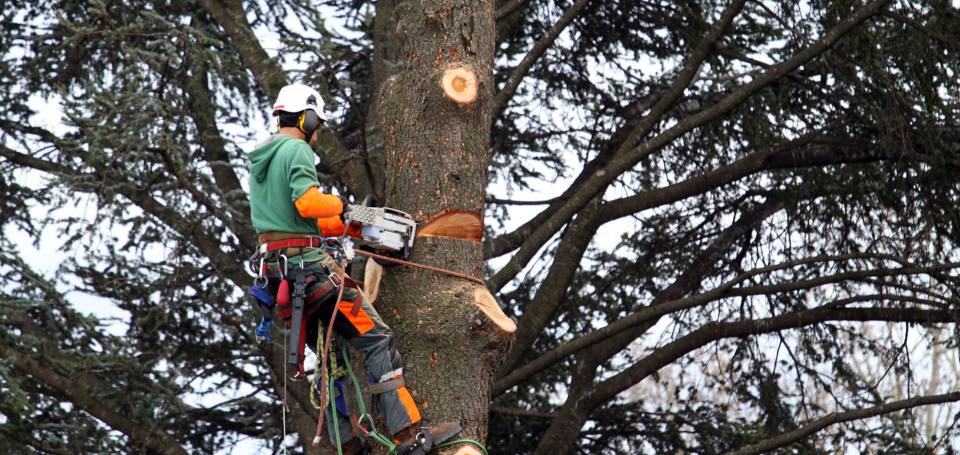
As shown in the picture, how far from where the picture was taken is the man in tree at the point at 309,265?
14.3ft

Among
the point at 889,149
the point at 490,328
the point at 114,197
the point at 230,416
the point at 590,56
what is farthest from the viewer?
the point at 590,56

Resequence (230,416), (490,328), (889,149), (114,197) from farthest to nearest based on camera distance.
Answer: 1. (230,416)
2. (889,149)
3. (114,197)
4. (490,328)

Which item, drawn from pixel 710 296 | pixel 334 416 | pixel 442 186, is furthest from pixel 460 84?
pixel 710 296

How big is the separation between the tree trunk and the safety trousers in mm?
66

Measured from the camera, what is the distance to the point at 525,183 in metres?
9.76

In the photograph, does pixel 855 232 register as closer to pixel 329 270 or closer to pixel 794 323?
pixel 794 323

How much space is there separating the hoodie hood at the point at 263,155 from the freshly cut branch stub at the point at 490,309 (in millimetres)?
977

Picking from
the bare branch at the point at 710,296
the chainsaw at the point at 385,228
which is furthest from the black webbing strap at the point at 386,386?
the bare branch at the point at 710,296

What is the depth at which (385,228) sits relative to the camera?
176 inches

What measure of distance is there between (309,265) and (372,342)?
46 centimetres

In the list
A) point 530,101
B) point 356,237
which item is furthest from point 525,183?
point 356,237

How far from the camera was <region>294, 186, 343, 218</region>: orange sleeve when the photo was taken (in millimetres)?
4473

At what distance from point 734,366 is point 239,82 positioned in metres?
Result: 4.91

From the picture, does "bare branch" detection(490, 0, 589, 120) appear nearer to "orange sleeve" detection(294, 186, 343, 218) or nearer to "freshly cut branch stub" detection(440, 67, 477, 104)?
"freshly cut branch stub" detection(440, 67, 477, 104)
